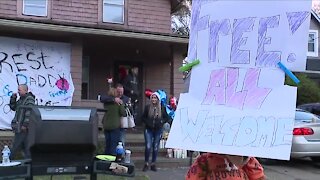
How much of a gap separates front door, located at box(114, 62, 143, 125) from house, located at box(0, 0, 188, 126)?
34 mm

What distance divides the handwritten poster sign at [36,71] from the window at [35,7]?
48.3 inches

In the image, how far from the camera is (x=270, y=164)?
11.5 meters

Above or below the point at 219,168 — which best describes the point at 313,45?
above

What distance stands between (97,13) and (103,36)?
63.0 inches

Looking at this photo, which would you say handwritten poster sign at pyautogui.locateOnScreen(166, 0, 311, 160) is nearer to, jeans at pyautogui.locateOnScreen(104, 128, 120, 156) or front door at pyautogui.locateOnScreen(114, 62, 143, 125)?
jeans at pyautogui.locateOnScreen(104, 128, 120, 156)

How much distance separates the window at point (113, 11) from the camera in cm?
1438

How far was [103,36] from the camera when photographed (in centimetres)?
1290

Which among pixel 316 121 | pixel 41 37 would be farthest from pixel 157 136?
pixel 41 37

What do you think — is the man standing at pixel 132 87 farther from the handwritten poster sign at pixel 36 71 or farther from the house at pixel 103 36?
the handwritten poster sign at pixel 36 71

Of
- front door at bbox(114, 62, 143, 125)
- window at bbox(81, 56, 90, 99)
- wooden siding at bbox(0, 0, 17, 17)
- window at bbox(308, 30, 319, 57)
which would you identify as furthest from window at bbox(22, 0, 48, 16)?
window at bbox(308, 30, 319, 57)

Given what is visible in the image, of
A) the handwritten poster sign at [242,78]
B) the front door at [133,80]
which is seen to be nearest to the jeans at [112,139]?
the front door at [133,80]

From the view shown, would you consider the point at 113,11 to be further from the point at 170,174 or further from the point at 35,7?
the point at 170,174

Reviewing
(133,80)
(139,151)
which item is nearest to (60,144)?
(139,151)

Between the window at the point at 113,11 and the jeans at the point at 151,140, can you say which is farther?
the window at the point at 113,11
